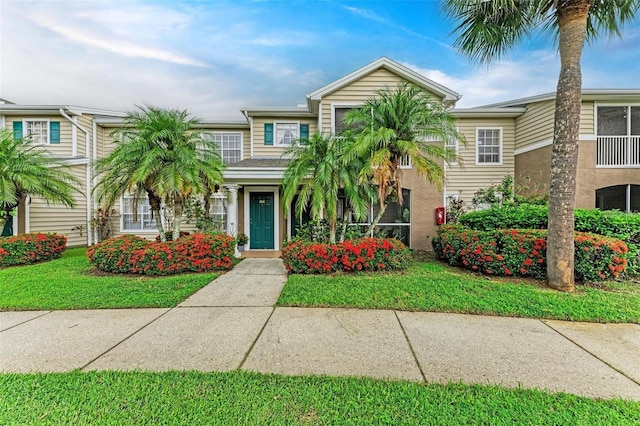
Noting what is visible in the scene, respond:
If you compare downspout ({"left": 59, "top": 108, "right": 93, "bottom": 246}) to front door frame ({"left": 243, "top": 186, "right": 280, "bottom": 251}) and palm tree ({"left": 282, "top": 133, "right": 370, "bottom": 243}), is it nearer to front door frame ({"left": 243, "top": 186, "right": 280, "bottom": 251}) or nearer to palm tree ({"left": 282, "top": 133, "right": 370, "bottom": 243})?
front door frame ({"left": 243, "top": 186, "right": 280, "bottom": 251})

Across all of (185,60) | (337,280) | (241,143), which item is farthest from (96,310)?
(185,60)

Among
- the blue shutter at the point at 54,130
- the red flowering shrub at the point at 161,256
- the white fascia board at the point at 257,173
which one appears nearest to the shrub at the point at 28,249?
the red flowering shrub at the point at 161,256

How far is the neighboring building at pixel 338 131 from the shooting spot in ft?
33.1

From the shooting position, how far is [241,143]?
12898 millimetres

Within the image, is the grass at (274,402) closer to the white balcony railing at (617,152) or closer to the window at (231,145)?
the window at (231,145)

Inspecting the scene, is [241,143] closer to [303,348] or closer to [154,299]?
[154,299]

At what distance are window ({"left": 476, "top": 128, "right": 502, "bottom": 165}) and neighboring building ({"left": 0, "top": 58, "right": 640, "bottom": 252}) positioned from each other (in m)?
0.05

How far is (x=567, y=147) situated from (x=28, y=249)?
585 inches

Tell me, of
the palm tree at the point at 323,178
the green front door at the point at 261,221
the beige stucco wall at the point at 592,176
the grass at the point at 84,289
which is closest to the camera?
the grass at the point at 84,289

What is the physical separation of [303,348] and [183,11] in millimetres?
9703

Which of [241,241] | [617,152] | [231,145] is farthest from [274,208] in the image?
[617,152]

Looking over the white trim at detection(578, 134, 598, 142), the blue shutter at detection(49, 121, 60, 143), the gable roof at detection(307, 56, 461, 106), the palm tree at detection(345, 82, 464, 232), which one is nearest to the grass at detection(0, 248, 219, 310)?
the palm tree at detection(345, 82, 464, 232)

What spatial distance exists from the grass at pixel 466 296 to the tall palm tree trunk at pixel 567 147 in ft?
2.04

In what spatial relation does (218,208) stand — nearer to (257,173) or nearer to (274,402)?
(257,173)
